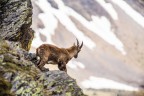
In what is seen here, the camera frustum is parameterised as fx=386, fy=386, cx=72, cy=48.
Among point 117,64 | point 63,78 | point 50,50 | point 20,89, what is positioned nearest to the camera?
point 20,89

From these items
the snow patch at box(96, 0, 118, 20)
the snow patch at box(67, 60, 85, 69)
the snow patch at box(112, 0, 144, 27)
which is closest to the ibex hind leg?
the snow patch at box(67, 60, 85, 69)

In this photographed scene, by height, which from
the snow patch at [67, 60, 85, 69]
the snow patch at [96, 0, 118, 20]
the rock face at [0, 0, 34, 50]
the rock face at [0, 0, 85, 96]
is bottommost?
the rock face at [0, 0, 85, 96]

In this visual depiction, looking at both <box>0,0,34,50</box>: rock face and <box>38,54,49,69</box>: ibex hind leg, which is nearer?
<box>38,54,49,69</box>: ibex hind leg

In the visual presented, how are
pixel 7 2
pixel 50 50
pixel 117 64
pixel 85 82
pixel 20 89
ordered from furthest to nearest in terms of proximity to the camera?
pixel 117 64 → pixel 85 82 → pixel 7 2 → pixel 50 50 → pixel 20 89

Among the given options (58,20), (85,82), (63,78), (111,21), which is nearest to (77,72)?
(85,82)

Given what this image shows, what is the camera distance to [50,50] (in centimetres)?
1675

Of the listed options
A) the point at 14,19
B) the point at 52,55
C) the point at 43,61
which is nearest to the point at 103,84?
the point at 14,19

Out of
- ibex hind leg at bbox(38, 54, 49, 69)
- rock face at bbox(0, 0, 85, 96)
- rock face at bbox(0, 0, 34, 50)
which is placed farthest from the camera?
rock face at bbox(0, 0, 34, 50)

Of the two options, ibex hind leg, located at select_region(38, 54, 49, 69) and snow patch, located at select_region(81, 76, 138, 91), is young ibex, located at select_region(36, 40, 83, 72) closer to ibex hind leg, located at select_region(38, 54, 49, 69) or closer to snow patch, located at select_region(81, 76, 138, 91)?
ibex hind leg, located at select_region(38, 54, 49, 69)

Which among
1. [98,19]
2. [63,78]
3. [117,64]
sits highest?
[98,19]

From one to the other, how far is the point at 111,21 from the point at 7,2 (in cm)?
12191

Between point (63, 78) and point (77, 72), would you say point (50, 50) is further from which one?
point (77, 72)

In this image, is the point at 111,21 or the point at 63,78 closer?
the point at 63,78

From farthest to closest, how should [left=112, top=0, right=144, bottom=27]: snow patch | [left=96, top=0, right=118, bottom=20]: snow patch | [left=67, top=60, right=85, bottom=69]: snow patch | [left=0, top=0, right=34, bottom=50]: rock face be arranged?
[left=112, top=0, right=144, bottom=27]: snow patch → [left=96, top=0, right=118, bottom=20]: snow patch → [left=67, top=60, right=85, bottom=69]: snow patch → [left=0, top=0, right=34, bottom=50]: rock face
